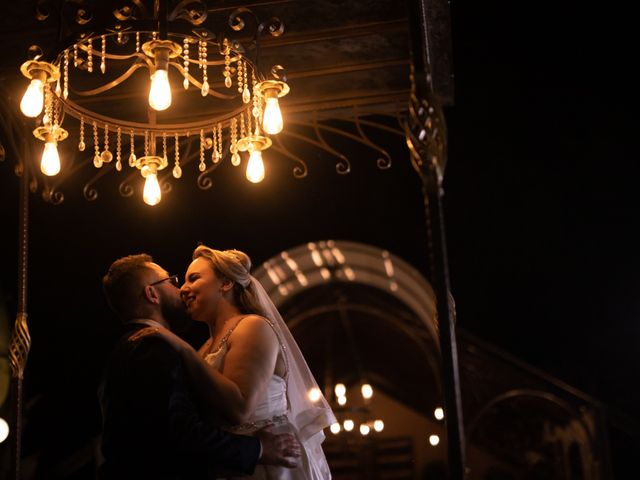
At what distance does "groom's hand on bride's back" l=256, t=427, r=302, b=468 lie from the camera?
14.4ft

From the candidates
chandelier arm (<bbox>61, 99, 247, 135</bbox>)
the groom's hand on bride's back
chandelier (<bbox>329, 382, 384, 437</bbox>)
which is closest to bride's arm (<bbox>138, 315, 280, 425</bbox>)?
the groom's hand on bride's back

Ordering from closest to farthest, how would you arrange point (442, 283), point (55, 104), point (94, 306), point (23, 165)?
point (442, 283) → point (55, 104) → point (23, 165) → point (94, 306)

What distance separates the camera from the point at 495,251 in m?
8.76

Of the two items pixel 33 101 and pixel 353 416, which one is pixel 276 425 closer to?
pixel 33 101

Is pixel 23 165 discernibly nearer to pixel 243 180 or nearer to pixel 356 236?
pixel 243 180

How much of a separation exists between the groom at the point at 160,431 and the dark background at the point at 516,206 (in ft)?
13.6

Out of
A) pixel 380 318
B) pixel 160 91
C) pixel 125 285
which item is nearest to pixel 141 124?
pixel 160 91

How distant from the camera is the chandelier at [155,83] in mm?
4559

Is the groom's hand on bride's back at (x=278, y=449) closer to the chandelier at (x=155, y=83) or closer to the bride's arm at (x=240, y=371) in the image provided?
the bride's arm at (x=240, y=371)

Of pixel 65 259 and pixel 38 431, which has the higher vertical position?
pixel 65 259

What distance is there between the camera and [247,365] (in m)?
4.52

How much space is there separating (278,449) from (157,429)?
0.60 meters

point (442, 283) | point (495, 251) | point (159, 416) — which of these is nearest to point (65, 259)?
point (495, 251)

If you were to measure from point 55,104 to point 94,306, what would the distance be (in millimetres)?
3269
